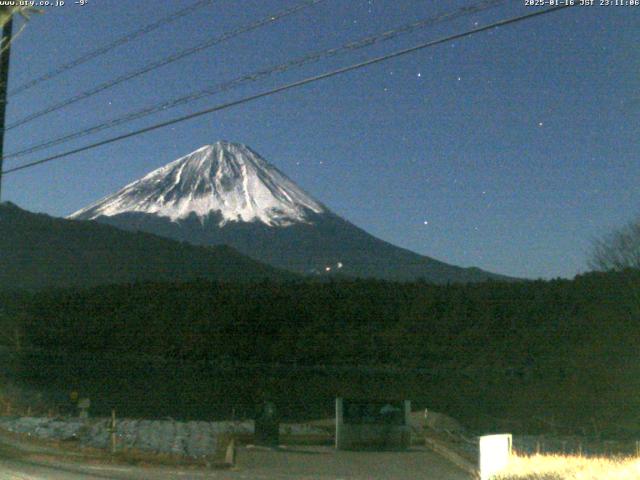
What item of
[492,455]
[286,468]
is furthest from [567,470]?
[286,468]

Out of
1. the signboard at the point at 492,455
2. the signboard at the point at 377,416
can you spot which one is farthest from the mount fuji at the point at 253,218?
the signboard at the point at 492,455

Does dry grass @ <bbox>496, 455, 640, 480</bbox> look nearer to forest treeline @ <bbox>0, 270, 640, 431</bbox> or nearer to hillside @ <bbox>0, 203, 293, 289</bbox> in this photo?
forest treeline @ <bbox>0, 270, 640, 431</bbox>

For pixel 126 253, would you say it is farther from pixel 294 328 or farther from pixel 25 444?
pixel 25 444

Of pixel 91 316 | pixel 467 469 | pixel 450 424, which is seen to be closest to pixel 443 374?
pixel 450 424

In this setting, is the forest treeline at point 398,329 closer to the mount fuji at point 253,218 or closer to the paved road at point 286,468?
the paved road at point 286,468

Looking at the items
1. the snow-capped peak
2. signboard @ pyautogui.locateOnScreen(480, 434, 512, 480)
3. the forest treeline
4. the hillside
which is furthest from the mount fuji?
signboard @ pyautogui.locateOnScreen(480, 434, 512, 480)

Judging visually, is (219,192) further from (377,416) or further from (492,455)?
(492,455)
